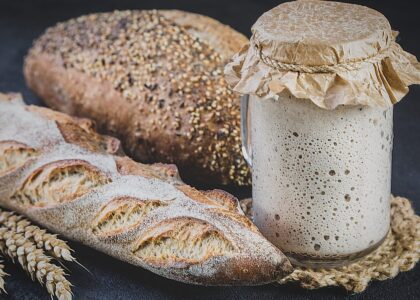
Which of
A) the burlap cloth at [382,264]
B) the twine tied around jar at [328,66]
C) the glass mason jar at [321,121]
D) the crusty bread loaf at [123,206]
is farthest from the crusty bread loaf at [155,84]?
the twine tied around jar at [328,66]

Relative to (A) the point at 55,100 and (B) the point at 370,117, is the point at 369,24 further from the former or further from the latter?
(A) the point at 55,100

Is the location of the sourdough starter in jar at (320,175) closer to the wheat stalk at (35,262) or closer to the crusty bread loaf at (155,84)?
the crusty bread loaf at (155,84)

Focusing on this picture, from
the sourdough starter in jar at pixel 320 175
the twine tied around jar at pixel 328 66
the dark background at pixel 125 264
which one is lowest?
the dark background at pixel 125 264

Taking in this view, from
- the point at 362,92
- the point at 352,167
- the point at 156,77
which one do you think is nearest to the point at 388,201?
the point at 352,167

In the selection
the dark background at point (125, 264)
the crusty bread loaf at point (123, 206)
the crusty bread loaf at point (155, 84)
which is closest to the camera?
the crusty bread loaf at point (123, 206)

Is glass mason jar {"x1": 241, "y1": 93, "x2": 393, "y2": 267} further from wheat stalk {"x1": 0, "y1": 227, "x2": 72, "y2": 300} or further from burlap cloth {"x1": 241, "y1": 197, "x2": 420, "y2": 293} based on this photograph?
wheat stalk {"x1": 0, "y1": 227, "x2": 72, "y2": 300}

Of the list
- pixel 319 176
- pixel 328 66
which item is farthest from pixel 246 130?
pixel 328 66
